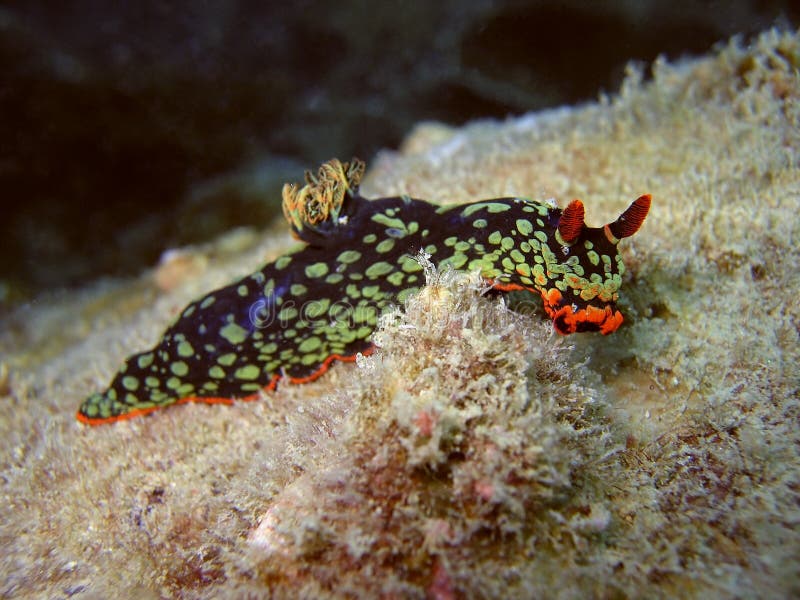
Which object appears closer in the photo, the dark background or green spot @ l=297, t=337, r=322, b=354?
green spot @ l=297, t=337, r=322, b=354

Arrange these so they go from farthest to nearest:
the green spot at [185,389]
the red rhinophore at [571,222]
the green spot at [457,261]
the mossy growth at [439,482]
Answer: the green spot at [185,389], the green spot at [457,261], the red rhinophore at [571,222], the mossy growth at [439,482]

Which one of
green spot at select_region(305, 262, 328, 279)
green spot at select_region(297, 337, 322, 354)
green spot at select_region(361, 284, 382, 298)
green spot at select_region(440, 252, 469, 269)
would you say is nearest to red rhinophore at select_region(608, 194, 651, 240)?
green spot at select_region(440, 252, 469, 269)

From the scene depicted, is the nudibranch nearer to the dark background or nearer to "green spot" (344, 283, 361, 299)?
"green spot" (344, 283, 361, 299)

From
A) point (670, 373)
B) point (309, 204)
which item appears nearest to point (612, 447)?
point (670, 373)

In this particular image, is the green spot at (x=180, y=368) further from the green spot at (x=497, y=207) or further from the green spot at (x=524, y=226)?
the green spot at (x=524, y=226)

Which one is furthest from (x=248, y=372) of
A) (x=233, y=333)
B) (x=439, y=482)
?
(x=439, y=482)

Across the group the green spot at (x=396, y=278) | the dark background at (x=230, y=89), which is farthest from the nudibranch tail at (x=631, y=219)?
the dark background at (x=230, y=89)

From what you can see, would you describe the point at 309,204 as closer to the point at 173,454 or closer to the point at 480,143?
the point at 173,454
